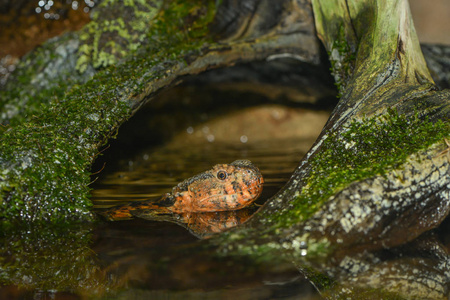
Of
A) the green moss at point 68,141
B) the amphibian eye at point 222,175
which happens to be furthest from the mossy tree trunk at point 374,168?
the green moss at point 68,141

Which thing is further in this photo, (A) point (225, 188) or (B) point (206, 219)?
(A) point (225, 188)

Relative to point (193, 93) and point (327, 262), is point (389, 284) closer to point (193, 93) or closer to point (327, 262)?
point (327, 262)

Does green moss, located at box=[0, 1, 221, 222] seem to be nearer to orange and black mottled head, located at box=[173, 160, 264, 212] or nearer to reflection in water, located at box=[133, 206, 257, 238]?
reflection in water, located at box=[133, 206, 257, 238]

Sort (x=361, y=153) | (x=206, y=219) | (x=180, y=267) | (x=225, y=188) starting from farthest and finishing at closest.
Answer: (x=225, y=188) → (x=206, y=219) → (x=361, y=153) → (x=180, y=267)

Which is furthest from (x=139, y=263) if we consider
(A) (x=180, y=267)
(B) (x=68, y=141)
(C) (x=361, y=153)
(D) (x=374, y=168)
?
(C) (x=361, y=153)

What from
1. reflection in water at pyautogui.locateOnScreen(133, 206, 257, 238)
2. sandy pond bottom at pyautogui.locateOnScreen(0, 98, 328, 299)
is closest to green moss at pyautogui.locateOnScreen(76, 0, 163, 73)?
sandy pond bottom at pyautogui.locateOnScreen(0, 98, 328, 299)

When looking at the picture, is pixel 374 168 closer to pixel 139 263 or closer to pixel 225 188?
pixel 225 188

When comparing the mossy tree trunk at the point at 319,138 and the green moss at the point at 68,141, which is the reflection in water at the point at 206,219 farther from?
the green moss at the point at 68,141
